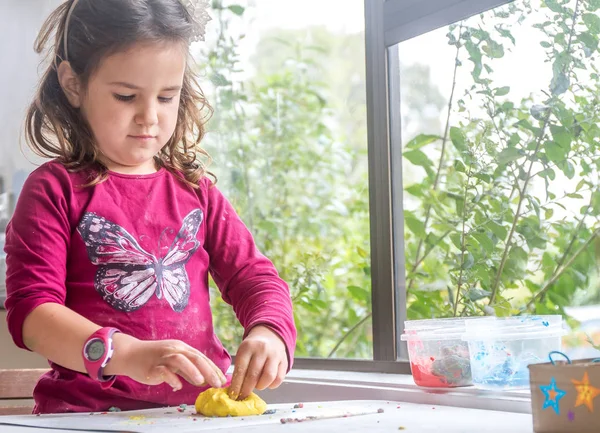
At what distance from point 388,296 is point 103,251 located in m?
0.69

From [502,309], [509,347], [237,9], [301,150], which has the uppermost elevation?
[237,9]

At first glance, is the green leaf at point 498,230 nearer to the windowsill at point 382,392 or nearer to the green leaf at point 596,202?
the green leaf at point 596,202

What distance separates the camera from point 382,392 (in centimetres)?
134

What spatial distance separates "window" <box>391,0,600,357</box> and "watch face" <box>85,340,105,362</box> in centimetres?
75

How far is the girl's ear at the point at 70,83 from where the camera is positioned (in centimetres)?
129

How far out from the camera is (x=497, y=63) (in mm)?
1469

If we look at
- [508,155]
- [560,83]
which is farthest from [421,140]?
[560,83]

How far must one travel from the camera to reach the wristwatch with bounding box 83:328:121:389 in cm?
101

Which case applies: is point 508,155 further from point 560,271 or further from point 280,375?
point 280,375

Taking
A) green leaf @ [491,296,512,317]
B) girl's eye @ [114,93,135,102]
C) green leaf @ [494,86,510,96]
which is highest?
green leaf @ [494,86,510,96]

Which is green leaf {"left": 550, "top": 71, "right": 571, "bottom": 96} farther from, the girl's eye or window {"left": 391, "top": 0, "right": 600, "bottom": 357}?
the girl's eye

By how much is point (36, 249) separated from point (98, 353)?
21cm

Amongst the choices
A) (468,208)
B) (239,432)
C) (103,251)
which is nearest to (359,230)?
(468,208)

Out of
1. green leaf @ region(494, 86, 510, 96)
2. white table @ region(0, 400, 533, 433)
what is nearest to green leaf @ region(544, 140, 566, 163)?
green leaf @ region(494, 86, 510, 96)
